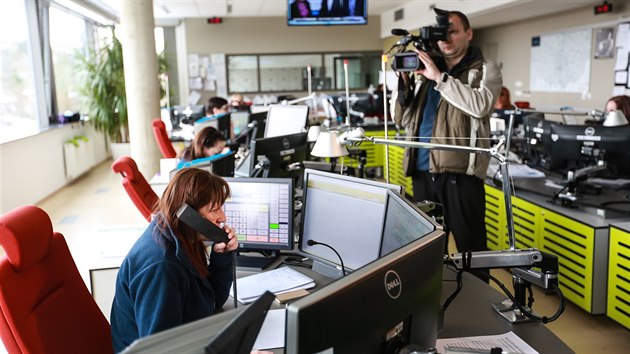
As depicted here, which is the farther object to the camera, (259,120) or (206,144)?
(259,120)

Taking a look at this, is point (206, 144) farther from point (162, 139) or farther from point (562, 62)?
point (562, 62)

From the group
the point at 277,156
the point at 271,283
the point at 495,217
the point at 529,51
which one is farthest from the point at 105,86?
the point at 271,283

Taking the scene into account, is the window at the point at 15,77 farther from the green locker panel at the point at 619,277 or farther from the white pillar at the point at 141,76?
the green locker panel at the point at 619,277

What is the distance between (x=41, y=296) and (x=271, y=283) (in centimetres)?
79

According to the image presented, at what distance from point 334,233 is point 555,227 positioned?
2022 millimetres

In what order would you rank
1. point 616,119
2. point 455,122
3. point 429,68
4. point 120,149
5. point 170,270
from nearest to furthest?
point 170,270
point 429,68
point 455,122
point 616,119
point 120,149

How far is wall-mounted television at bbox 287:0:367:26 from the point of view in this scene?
6297mm

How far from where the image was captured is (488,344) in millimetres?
1622

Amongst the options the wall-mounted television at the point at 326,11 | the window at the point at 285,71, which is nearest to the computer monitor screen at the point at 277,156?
the wall-mounted television at the point at 326,11

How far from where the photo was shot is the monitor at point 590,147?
11.1 feet

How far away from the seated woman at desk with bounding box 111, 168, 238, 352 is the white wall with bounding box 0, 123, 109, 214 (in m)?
4.99

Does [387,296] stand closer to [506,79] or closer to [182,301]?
[182,301]

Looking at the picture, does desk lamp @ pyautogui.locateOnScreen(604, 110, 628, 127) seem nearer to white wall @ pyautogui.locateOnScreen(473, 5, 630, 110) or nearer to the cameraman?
the cameraman

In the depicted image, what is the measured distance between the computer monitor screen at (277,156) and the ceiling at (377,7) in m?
4.11
